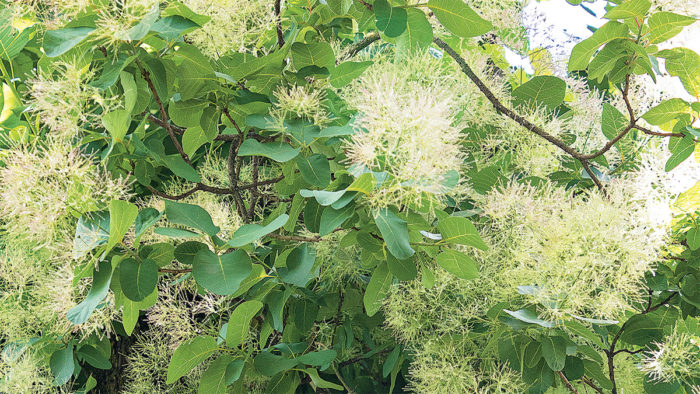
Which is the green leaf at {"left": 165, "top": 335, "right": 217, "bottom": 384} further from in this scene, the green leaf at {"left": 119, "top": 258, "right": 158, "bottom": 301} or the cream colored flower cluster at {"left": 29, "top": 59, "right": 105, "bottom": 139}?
the cream colored flower cluster at {"left": 29, "top": 59, "right": 105, "bottom": 139}

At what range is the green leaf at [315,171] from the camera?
1057 mm

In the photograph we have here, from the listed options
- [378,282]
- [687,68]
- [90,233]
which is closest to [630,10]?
[687,68]

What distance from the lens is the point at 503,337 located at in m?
1.20

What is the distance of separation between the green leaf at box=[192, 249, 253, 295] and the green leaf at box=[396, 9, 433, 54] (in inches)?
18.6

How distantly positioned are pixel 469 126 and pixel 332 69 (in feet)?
1.59

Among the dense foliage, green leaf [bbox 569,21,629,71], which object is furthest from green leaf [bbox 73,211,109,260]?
green leaf [bbox 569,21,629,71]

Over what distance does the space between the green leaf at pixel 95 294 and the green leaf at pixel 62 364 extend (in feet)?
1.93

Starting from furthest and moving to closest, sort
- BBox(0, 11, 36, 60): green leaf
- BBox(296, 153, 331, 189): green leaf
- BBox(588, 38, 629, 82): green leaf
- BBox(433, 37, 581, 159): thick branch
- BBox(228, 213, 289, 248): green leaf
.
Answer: BBox(0, 11, 36, 60): green leaf, BBox(433, 37, 581, 159): thick branch, BBox(588, 38, 629, 82): green leaf, BBox(296, 153, 331, 189): green leaf, BBox(228, 213, 289, 248): green leaf

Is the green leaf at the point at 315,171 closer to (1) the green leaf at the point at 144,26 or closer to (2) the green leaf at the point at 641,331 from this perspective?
(1) the green leaf at the point at 144,26

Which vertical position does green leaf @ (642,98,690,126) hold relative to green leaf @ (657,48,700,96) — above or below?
below

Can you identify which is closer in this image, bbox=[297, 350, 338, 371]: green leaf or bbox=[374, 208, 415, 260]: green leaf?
bbox=[374, 208, 415, 260]: green leaf

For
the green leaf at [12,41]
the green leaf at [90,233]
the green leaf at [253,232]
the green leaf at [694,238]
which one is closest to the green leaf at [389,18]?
the green leaf at [253,232]

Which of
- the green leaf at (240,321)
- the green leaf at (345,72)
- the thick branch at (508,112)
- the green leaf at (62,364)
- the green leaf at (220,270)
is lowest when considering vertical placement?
the green leaf at (62,364)

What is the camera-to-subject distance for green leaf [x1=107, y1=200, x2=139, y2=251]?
91 cm
